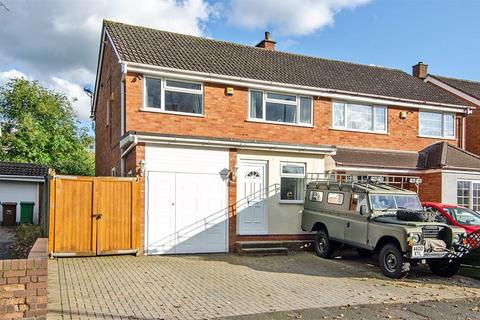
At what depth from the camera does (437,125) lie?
19875mm

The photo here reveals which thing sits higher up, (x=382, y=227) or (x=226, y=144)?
(x=226, y=144)

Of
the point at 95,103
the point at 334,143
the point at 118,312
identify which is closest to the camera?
the point at 118,312

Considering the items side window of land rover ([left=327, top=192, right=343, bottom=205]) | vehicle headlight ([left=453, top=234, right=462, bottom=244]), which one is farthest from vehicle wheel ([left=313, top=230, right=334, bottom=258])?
vehicle headlight ([left=453, top=234, right=462, bottom=244])

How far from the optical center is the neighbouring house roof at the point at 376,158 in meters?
16.2

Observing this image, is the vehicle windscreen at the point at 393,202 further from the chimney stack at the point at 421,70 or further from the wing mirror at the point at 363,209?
the chimney stack at the point at 421,70

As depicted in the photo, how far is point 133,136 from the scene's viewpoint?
12.2m

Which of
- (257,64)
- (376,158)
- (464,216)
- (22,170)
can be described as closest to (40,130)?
(22,170)

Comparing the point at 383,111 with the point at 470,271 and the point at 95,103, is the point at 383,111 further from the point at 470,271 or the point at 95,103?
the point at 95,103

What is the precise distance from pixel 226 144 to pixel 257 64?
222 inches

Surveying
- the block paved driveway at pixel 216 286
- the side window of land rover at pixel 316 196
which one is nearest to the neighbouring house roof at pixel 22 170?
the block paved driveway at pixel 216 286

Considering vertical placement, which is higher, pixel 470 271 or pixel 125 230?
pixel 125 230

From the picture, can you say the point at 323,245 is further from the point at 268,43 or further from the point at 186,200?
the point at 268,43

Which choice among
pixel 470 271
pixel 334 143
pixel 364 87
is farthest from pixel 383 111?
pixel 470 271

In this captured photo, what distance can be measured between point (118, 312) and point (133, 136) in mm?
6123
